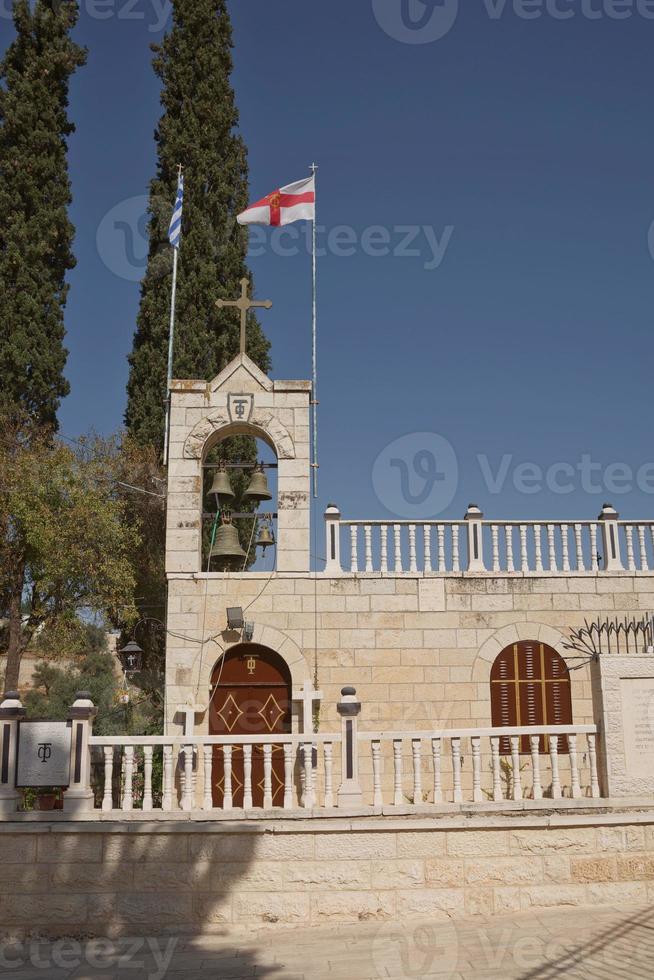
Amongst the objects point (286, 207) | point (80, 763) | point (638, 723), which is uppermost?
point (286, 207)

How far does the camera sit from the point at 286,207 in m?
14.5

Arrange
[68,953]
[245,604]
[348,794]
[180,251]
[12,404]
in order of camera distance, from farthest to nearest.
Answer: [180,251], [12,404], [245,604], [348,794], [68,953]

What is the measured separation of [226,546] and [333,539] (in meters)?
1.56

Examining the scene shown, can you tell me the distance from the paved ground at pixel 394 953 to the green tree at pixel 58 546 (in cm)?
769

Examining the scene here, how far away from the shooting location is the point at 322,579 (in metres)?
13.0

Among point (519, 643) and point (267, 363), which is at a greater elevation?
point (267, 363)

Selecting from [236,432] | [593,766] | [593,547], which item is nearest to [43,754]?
[236,432]

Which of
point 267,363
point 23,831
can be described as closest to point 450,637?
point 23,831

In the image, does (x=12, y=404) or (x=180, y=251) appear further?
(x=180, y=251)

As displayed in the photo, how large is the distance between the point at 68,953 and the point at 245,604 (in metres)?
5.16

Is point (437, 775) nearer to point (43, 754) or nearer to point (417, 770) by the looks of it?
point (417, 770)

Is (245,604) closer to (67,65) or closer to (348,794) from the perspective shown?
(348,794)

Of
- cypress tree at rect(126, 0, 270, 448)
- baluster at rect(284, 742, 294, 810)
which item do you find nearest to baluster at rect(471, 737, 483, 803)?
baluster at rect(284, 742, 294, 810)

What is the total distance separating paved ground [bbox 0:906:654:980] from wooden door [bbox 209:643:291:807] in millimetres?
3528
